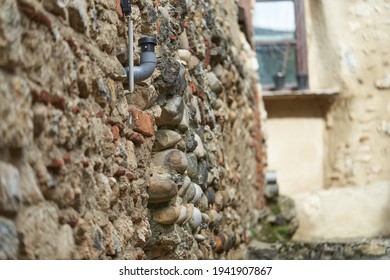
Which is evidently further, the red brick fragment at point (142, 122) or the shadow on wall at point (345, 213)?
the shadow on wall at point (345, 213)

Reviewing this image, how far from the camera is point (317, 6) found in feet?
23.3

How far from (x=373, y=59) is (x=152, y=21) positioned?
4828mm

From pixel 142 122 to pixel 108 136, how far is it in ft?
1.03

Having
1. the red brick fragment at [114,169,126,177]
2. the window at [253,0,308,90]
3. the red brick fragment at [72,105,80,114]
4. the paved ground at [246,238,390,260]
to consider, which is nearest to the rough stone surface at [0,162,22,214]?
the red brick fragment at [72,105,80,114]

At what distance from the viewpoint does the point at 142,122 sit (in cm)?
202

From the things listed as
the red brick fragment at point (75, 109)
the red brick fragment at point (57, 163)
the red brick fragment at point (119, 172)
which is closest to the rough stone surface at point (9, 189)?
the red brick fragment at point (57, 163)

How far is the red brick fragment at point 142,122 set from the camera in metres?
1.97

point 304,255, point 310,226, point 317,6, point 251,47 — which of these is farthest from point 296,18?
point 304,255

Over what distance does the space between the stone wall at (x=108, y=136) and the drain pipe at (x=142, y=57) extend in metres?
0.03

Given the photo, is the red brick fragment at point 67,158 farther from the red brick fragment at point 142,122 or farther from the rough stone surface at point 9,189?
the red brick fragment at point 142,122

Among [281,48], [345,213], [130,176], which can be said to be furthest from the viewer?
[281,48]

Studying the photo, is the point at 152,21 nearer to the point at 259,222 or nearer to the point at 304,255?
the point at 304,255

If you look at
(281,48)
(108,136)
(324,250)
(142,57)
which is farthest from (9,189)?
(281,48)

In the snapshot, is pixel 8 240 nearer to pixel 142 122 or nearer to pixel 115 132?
pixel 115 132
